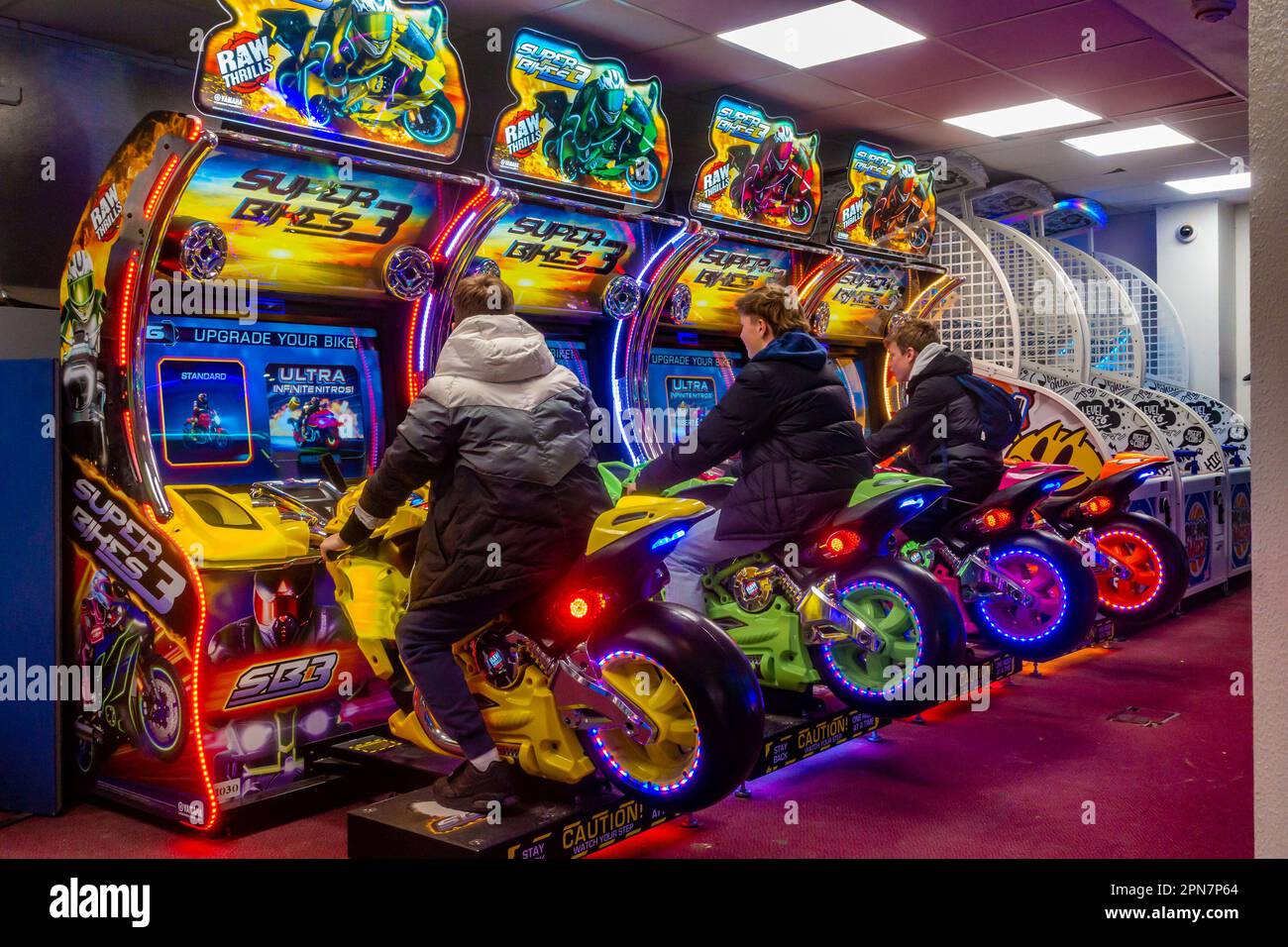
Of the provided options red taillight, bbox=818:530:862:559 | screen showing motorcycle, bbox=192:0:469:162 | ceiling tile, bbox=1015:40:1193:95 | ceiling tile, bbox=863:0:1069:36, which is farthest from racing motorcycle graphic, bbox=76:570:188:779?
ceiling tile, bbox=1015:40:1193:95

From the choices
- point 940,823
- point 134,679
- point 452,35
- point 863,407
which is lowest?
point 940,823

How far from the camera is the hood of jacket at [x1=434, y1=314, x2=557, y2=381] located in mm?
3027

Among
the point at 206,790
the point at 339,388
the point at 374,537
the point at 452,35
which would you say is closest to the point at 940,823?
the point at 374,537

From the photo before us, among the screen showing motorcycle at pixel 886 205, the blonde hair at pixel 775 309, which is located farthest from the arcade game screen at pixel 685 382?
the blonde hair at pixel 775 309

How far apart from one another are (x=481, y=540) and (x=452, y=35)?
359cm

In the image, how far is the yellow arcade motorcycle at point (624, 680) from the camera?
9.43ft

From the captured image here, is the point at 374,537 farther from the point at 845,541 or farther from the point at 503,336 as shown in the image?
the point at 845,541

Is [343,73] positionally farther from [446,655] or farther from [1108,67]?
[1108,67]

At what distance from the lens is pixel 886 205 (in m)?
6.63

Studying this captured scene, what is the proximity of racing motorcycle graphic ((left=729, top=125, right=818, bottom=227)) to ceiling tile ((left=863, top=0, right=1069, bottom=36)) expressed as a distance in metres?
0.70

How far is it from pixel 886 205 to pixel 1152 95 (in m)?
2.04

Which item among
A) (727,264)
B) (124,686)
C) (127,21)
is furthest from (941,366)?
(127,21)

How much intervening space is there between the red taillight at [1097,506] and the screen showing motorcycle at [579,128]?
274cm

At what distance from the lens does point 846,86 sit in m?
6.68
